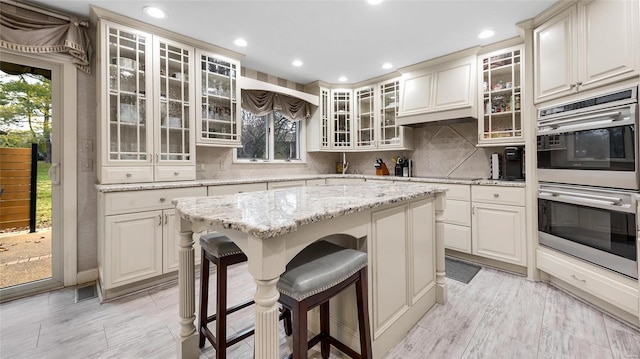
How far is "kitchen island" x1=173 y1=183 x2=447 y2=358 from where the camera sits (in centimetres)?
94

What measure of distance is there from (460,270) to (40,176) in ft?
13.5

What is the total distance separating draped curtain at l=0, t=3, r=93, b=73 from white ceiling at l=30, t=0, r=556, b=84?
14 centimetres

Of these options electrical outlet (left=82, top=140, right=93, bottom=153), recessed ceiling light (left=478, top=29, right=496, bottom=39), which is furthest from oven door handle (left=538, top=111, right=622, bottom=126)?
electrical outlet (left=82, top=140, right=93, bottom=153)

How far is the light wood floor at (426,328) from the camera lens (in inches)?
63.8

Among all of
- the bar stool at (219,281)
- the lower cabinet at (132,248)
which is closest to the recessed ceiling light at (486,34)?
the bar stool at (219,281)

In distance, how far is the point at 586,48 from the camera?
2086 millimetres

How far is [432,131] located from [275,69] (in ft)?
7.94

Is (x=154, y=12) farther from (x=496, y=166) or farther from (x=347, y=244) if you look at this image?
(x=496, y=166)

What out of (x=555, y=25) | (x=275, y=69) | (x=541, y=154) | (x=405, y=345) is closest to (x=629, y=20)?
(x=555, y=25)

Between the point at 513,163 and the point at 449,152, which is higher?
the point at 449,152

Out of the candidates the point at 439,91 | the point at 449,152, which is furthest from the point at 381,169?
the point at 439,91

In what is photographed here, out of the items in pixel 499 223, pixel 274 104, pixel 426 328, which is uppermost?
pixel 274 104

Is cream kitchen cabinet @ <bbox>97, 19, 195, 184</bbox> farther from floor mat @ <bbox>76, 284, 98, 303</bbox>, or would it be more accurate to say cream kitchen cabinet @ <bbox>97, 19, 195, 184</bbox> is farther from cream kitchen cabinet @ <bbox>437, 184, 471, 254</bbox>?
cream kitchen cabinet @ <bbox>437, 184, 471, 254</bbox>

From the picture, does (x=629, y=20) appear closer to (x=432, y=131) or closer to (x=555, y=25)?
(x=555, y=25)
